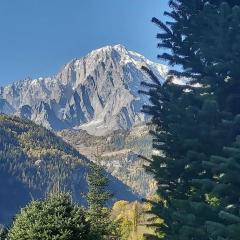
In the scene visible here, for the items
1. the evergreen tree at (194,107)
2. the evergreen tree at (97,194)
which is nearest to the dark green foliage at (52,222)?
the evergreen tree at (194,107)

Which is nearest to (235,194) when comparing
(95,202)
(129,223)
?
(95,202)

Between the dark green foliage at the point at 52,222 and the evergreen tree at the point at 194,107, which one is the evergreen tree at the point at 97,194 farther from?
the evergreen tree at the point at 194,107

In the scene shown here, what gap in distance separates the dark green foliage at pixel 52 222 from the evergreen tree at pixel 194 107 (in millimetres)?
6179

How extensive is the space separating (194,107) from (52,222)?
37.7ft

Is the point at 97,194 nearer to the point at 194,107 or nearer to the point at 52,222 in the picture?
the point at 52,222

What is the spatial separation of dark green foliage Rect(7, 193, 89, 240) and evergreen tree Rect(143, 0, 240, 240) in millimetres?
6179

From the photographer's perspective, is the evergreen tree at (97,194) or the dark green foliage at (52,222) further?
the evergreen tree at (97,194)

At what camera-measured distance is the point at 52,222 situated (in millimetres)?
25234

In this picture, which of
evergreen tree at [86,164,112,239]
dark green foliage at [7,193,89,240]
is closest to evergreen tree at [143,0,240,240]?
dark green foliage at [7,193,89,240]

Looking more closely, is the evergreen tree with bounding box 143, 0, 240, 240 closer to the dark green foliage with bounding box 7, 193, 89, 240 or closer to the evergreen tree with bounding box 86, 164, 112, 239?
the dark green foliage with bounding box 7, 193, 89, 240

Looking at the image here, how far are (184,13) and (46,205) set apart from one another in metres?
11.9

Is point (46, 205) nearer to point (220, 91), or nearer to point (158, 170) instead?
point (158, 170)

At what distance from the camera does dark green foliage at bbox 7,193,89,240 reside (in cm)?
2481

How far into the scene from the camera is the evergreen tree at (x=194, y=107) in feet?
52.6
